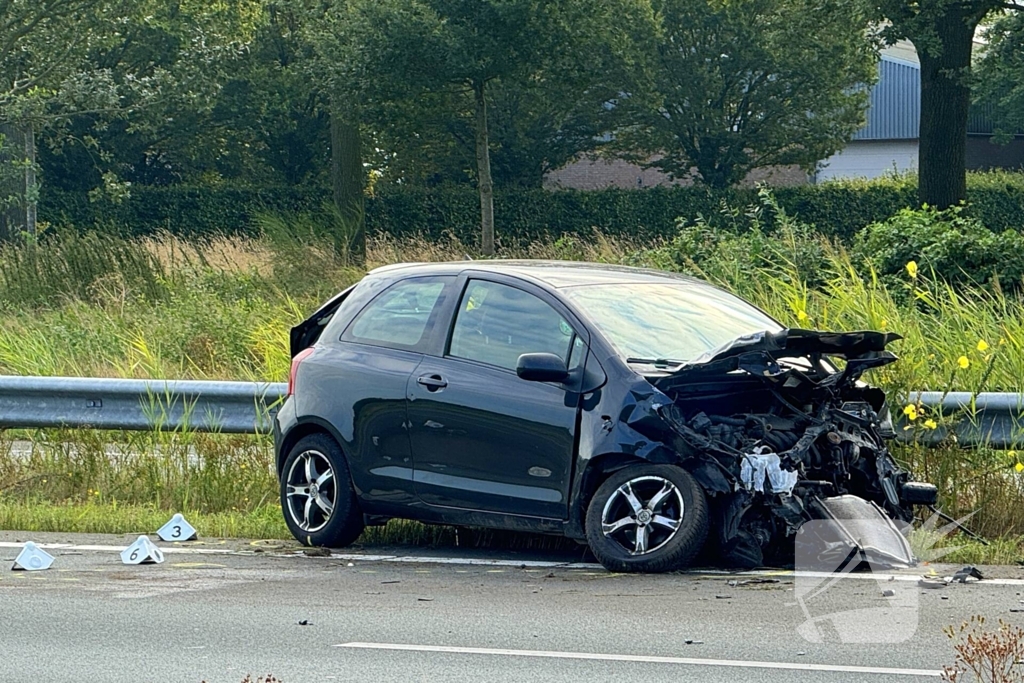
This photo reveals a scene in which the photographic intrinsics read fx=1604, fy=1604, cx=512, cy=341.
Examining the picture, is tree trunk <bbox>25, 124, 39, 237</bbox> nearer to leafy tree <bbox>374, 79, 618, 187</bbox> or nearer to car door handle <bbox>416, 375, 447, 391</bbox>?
leafy tree <bbox>374, 79, 618, 187</bbox>

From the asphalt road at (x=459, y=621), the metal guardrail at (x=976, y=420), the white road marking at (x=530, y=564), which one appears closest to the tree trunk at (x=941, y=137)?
the metal guardrail at (x=976, y=420)

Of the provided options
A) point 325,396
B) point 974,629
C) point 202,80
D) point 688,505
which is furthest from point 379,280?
point 202,80

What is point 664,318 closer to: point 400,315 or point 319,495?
point 400,315

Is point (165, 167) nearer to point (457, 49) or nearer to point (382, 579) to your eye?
point (457, 49)

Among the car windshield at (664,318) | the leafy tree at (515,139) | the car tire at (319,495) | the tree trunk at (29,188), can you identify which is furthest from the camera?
the leafy tree at (515,139)

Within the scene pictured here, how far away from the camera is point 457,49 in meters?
25.3

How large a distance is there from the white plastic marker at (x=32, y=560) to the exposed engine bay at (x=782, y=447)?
3.32 meters

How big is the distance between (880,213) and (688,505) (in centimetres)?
3491

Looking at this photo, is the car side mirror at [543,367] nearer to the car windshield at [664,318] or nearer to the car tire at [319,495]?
the car windshield at [664,318]

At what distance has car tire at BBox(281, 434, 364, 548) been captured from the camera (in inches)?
354

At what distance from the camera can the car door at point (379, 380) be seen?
8.80 metres

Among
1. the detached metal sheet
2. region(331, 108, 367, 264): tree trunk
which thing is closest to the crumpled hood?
region(331, 108, 367, 264): tree trunk

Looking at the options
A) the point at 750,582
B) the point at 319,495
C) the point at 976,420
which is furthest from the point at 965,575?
the point at 319,495

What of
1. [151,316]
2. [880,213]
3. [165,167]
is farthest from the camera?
[165,167]
